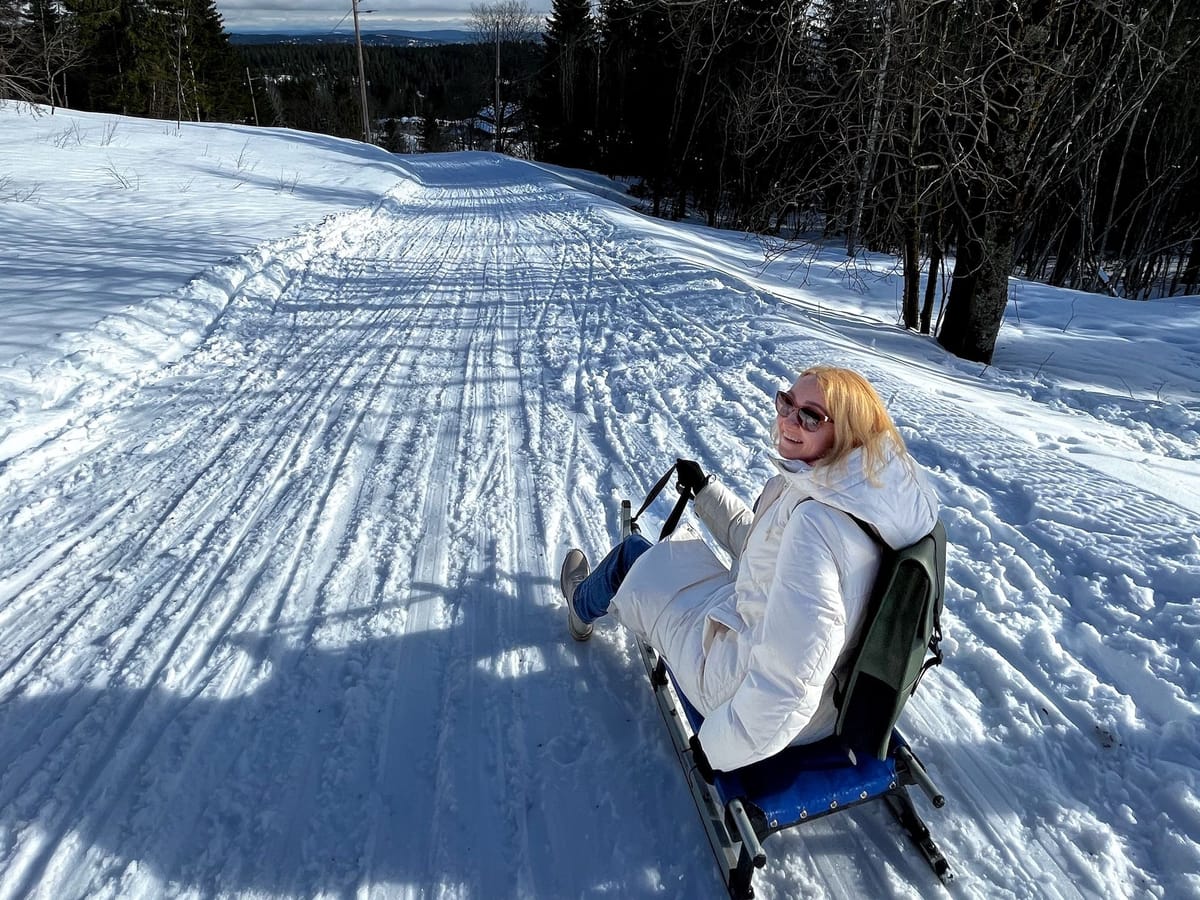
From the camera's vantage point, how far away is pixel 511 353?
6.52 metres

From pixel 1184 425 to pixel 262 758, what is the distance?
6.95 metres

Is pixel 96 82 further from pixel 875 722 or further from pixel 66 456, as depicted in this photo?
pixel 875 722

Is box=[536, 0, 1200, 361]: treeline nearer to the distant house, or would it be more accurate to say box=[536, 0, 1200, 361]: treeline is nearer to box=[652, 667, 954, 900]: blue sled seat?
box=[652, 667, 954, 900]: blue sled seat

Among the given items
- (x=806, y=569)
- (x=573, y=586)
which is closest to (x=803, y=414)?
(x=806, y=569)

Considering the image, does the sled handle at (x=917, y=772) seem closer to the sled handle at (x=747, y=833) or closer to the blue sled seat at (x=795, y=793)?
the blue sled seat at (x=795, y=793)

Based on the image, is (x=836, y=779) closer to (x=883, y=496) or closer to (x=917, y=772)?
(x=917, y=772)

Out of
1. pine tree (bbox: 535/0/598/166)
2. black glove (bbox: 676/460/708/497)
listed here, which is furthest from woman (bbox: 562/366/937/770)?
pine tree (bbox: 535/0/598/166)

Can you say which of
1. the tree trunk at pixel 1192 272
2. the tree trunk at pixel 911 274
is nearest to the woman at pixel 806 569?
the tree trunk at pixel 911 274

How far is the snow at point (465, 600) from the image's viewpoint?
2.15 metres

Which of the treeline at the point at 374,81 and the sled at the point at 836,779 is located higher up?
the treeline at the point at 374,81

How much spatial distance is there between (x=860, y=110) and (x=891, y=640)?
221 inches

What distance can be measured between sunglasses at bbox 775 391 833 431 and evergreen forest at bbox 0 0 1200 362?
3.16 metres

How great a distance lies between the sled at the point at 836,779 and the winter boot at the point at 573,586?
86 cm

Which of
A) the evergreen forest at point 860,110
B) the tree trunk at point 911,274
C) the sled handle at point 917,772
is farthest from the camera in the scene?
the tree trunk at point 911,274
